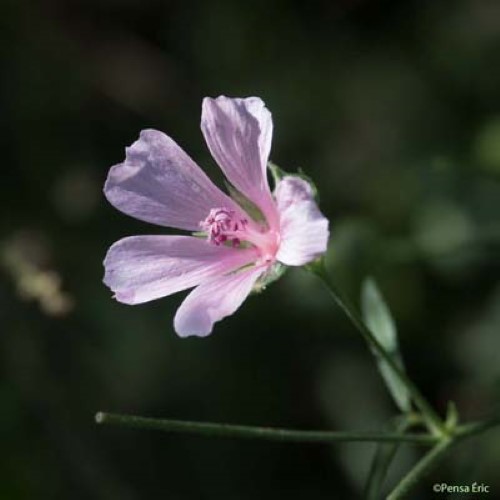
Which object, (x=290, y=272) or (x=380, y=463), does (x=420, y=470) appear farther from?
(x=290, y=272)

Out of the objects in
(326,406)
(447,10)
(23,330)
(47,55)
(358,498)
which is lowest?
(358,498)

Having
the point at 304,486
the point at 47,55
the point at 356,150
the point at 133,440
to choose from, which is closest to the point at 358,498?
the point at 304,486

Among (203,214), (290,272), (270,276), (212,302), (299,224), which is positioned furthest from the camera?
(290,272)

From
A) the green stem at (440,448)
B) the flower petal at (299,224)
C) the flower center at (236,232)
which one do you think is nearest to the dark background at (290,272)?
the green stem at (440,448)

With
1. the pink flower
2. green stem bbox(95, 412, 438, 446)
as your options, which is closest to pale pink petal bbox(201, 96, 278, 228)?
the pink flower

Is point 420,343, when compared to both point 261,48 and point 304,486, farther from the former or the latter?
point 261,48

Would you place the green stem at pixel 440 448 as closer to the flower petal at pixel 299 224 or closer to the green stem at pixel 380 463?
the green stem at pixel 380 463

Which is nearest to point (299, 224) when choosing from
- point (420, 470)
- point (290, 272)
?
point (420, 470)
